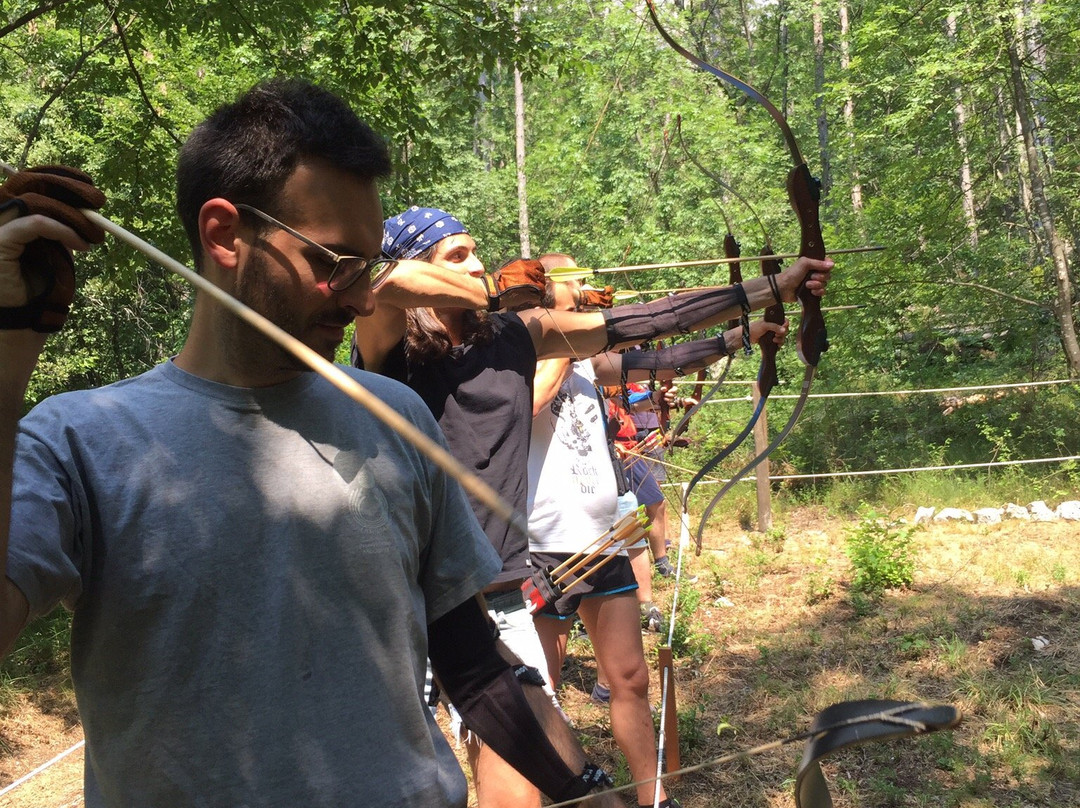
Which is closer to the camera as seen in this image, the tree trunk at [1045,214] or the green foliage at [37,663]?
the green foliage at [37,663]

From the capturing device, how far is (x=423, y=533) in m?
1.32

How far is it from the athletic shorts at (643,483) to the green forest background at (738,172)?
78.5 inches

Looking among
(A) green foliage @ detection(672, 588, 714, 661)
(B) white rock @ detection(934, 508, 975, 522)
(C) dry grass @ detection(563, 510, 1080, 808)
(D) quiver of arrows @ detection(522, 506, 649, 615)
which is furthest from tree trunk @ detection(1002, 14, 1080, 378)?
(D) quiver of arrows @ detection(522, 506, 649, 615)

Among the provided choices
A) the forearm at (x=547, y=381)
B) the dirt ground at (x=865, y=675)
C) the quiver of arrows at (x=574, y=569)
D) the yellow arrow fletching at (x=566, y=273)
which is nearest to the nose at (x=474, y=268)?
the yellow arrow fletching at (x=566, y=273)

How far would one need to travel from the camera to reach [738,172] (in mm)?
13484

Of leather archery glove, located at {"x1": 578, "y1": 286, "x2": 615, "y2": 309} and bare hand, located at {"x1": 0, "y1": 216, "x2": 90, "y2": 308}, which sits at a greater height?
bare hand, located at {"x1": 0, "y1": 216, "x2": 90, "y2": 308}

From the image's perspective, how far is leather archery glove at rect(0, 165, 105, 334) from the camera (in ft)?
2.95

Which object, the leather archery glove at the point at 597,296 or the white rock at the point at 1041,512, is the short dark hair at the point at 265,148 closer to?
the leather archery glove at the point at 597,296

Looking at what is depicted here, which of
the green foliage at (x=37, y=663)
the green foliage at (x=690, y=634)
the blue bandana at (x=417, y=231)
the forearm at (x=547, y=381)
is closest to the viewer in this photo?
the blue bandana at (x=417, y=231)

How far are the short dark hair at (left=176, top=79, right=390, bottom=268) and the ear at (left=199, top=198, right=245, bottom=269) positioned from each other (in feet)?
0.07

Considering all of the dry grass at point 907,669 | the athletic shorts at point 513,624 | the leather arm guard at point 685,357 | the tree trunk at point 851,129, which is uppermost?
the tree trunk at point 851,129

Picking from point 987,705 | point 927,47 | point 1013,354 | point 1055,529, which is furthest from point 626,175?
point 987,705

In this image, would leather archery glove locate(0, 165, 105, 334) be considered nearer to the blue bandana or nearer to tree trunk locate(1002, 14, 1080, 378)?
the blue bandana

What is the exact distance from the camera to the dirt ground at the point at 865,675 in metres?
3.66
